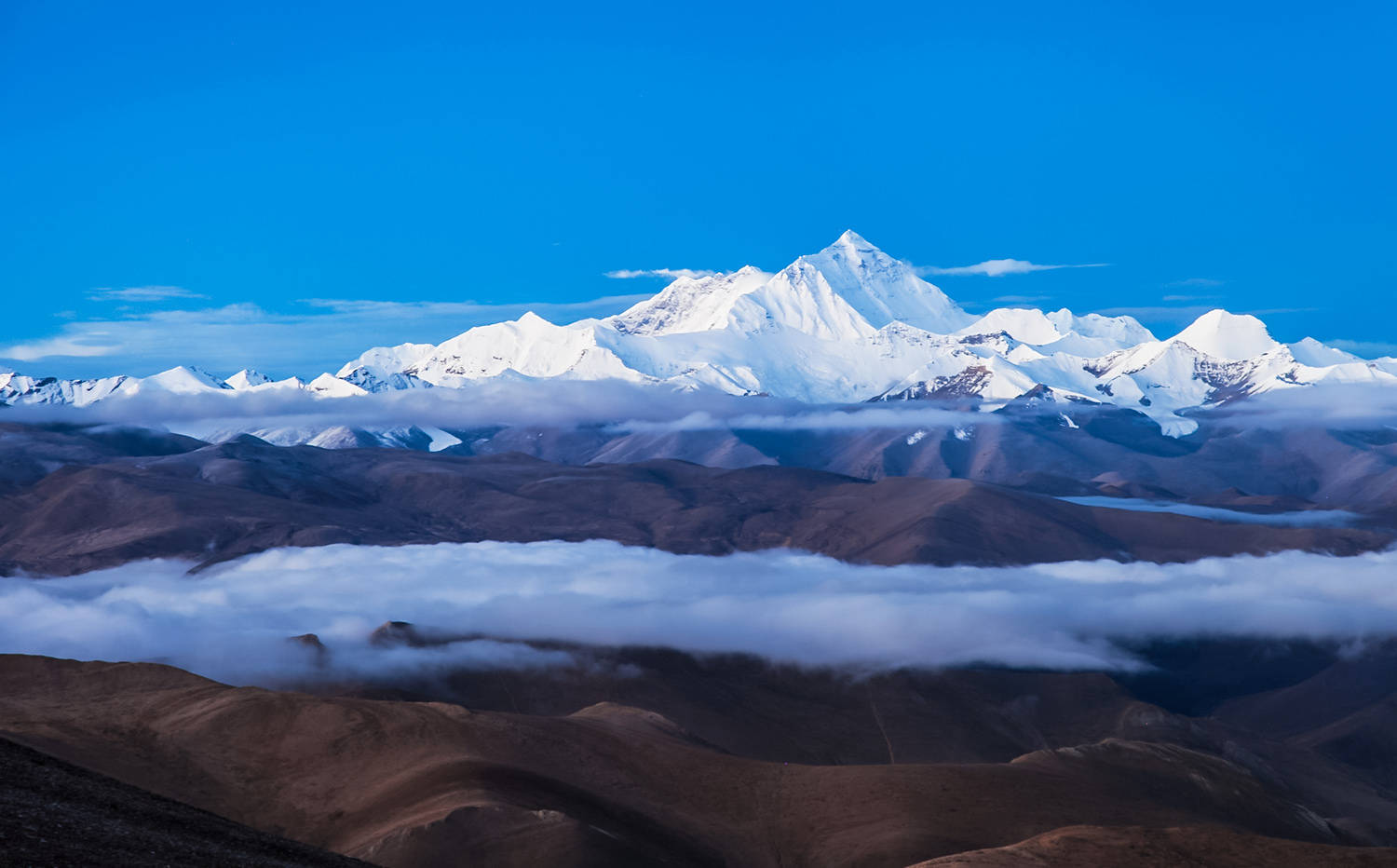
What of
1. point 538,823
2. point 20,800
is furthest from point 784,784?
point 20,800

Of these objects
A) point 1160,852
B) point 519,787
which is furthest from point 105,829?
point 1160,852

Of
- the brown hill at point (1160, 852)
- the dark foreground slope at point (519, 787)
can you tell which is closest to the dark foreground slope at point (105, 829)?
the dark foreground slope at point (519, 787)

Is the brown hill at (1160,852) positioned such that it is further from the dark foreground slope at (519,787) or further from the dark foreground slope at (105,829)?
the dark foreground slope at (105,829)

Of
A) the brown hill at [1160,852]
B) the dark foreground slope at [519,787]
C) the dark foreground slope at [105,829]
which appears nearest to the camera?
the dark foreground slope at [105,829]

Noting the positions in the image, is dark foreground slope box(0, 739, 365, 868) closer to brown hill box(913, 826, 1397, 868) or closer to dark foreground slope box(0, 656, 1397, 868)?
dark foreground slope box(0, 656, 1397, 868)

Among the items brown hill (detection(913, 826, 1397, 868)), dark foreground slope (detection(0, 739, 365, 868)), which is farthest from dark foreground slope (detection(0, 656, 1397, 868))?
dark foreground slope (detection(0, 739, 365, 868))
